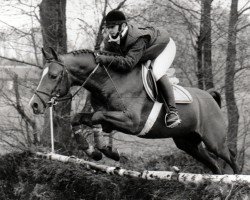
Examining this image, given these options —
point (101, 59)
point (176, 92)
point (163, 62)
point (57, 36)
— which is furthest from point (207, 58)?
point (101, 59)

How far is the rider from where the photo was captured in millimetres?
5562

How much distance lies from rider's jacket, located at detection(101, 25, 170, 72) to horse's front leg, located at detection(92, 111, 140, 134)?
1.80 ft

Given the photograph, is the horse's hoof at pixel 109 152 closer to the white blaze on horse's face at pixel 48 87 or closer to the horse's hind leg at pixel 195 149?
the white blaze on horse's face at pixel 48 87

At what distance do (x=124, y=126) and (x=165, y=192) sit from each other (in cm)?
105

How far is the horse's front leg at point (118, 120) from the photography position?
17.6ft

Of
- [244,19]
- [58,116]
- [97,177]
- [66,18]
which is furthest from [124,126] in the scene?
[244,19]

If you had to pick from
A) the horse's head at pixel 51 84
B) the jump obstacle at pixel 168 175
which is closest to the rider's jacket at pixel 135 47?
the horse's head at pixel 51 84

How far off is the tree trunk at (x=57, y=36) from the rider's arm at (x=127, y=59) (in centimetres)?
401

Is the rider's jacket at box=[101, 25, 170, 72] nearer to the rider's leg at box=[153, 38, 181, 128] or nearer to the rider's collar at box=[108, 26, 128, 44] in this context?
the rider's collar at box=[108, 26, 128, 44]

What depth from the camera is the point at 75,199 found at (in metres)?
5.73

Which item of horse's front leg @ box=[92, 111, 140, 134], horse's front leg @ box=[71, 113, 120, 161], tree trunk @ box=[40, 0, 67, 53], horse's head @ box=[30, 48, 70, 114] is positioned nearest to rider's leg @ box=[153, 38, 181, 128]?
horse's front leg @ box=[92, 111, 140, 134]

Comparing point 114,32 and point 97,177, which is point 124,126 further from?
point 114,32

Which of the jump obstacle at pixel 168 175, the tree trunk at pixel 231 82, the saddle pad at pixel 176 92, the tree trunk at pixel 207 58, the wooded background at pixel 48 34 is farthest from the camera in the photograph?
the tree trunk at pixel 231 82

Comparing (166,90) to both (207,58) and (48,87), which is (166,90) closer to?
(48,87)
